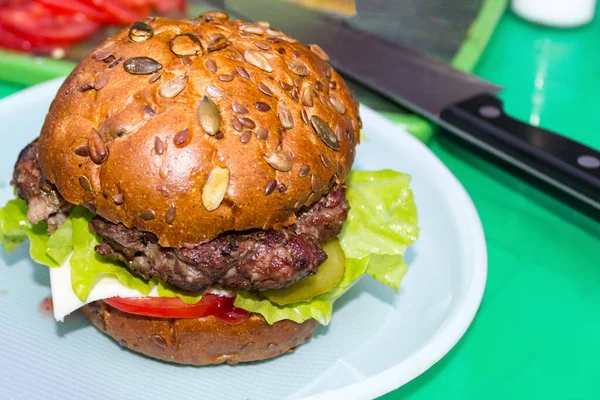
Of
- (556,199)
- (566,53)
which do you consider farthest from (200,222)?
(566,53)

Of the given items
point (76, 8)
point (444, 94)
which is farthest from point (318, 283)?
point (76, 8)

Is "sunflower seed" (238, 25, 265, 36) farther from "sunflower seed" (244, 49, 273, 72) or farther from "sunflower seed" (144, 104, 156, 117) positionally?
A: "sunflower seed" (144, 104, 156, 117)

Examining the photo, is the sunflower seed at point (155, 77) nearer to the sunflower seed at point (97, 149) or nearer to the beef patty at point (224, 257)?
the sunflower seed at point (97, 149)

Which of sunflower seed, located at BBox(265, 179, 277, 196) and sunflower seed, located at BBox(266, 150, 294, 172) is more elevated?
sunflower seed, located at BBox(266, 150, 294, 172)

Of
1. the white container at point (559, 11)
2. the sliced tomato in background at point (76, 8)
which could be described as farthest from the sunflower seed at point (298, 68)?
the white container at point (559, 11)

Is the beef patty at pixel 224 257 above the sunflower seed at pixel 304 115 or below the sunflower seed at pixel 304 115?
below

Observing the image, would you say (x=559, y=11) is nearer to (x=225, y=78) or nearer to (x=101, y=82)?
(x=225, y=78)

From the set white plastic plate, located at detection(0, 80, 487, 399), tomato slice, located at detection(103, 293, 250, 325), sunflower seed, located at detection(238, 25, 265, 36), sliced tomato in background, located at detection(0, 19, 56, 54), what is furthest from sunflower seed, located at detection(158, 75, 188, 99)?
sliced tomato in background, located at detection(0, 19, 56, 54)
